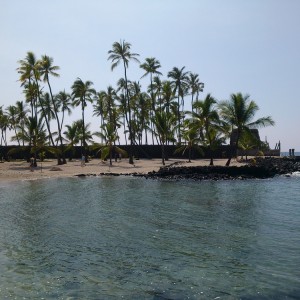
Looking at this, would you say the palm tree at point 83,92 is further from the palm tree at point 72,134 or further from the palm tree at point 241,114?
the palm tree at point 241,114

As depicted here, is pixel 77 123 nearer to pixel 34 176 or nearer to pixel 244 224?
pixel 34 176

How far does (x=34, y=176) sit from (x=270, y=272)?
30.2 m

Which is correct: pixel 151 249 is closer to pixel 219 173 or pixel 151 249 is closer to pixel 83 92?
pixel 219 173

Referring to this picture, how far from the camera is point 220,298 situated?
6.47 meters

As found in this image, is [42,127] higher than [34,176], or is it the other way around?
[42,127]

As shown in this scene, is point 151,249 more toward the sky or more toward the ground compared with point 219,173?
more toward the ground

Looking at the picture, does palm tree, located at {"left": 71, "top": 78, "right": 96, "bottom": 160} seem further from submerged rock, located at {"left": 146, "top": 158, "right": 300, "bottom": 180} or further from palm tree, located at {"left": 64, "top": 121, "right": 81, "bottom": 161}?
submerged rock, located at {"left": 146, "top": 158, "right": 300, "bottom": 180}

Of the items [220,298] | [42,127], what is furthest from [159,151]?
[220,298]

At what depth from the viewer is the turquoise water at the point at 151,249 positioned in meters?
6.98

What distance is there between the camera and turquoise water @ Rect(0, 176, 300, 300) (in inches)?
275

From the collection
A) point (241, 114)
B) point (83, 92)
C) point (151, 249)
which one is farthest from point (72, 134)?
point (151, 249)

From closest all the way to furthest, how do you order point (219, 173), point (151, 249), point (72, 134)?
point (151, 249) → point (219, 173) → point (72, 134)

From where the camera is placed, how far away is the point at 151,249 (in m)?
9.77

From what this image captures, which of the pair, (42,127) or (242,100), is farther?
(42,127)
